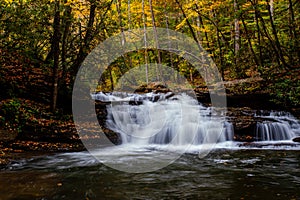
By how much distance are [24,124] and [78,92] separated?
3.87m

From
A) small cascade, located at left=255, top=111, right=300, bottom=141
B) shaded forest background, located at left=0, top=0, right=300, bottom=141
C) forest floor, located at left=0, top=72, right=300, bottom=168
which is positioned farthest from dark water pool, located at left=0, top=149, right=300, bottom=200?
shaded forest background, located at left=0, top=0, right=300, bottom=141

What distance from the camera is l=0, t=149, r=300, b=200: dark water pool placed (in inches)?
170

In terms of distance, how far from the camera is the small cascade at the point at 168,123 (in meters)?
9.61

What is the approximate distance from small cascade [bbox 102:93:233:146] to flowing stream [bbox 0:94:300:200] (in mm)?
34

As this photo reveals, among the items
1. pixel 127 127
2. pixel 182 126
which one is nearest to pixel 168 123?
pixel 182 126

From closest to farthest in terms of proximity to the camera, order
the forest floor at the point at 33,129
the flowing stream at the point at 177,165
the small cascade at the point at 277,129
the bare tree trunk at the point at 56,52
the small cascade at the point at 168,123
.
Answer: the flowing stream at the point at 177,165 < the forest floor at the point at 33,129 < the bare tree trunk at the point at 56,52 < the small cascade at the point at 277,129 < the small cascade at the point at 168,123

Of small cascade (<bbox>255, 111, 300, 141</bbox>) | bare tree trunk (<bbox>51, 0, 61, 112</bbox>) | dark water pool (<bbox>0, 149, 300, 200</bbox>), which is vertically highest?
bare tree trunk (<bbox>51, 0, 61, 112</bbox>)

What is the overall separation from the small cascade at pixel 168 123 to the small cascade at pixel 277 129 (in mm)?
989

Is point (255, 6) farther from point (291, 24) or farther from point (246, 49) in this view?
point (246, 49)

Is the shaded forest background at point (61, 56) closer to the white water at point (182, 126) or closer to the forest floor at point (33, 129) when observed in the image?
the forest floor at point (33, 129)

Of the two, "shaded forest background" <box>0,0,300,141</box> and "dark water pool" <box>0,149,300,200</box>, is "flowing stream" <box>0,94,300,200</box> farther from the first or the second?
"shaded forest background" <box>0,0,300,141</box>

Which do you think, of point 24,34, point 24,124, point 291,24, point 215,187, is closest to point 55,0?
point 24,34

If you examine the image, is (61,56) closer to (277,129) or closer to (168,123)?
(168,123)

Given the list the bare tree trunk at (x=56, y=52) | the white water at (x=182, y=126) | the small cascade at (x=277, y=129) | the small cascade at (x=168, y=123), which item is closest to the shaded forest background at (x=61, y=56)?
the bare tree trunk at (x=56, y=52)
